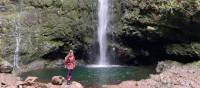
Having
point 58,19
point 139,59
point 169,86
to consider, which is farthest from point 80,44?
point 169,86

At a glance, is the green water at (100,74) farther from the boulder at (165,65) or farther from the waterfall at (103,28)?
the waterfall at (103,28)

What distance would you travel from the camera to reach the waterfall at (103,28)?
35.7 metres

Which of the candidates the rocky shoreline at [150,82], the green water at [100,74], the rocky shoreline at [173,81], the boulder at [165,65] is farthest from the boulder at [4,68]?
the boulder at [165,65]

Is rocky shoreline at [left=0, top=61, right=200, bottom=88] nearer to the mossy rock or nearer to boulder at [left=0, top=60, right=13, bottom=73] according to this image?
boulder at [left=0, top=60, right=13, bottom=73]

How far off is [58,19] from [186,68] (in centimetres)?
1100

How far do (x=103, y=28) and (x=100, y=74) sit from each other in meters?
7.04

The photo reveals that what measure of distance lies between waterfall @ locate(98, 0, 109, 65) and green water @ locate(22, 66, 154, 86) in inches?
112

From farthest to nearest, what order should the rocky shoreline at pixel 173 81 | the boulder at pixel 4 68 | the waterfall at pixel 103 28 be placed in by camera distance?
1. the waterfall at pixel 103 28
2. the boulder at pixel 4 68
3. the rocky shoreline at pixel 173 81

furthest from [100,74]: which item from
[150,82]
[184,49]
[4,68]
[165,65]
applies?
[184,49]

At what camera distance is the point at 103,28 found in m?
35.8

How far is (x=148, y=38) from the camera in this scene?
33.1m

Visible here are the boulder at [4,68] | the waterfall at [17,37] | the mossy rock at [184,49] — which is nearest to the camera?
the boulder at [4,68]

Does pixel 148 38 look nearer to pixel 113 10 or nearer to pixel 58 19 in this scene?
pixel 113 10

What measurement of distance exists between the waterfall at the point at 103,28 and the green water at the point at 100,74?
2.85 metres
